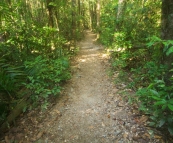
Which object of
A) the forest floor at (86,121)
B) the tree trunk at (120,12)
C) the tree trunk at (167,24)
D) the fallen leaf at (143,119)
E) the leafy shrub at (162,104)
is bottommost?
the forest floor at (86,121)

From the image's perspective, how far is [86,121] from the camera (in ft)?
12.7

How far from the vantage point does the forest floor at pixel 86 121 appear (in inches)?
131

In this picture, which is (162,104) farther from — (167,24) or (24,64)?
(24,64)

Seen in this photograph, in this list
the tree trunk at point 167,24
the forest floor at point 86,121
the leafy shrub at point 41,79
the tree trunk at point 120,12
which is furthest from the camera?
the tree trunk at point 120,12

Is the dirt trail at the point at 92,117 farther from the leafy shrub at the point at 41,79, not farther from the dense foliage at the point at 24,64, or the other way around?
the dense foliage at the point at 24,64

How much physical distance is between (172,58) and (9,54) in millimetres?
5322

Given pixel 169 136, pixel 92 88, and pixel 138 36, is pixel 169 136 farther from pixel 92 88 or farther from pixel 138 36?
pixel 138 36

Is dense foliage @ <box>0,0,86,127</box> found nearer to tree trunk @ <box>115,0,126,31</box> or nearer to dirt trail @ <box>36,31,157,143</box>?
dirt trail @ <box>36,31,157,143</box>

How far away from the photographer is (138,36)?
654 cm

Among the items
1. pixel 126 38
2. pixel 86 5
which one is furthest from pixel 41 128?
pixel 86 5

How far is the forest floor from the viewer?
3.32m

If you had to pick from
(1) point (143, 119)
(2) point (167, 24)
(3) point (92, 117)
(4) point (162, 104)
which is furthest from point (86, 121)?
(2) point (167, 24)

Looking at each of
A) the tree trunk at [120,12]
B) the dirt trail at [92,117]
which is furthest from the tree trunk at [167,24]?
the tree trunk at [120,12]

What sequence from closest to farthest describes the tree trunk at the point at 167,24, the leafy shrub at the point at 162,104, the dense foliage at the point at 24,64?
the leafy shrub at the point at 162,104, the tree trunk at the point at 167,24, the dense foliage at the point at 24,64
